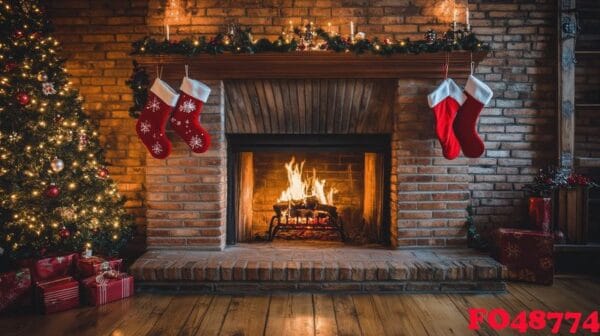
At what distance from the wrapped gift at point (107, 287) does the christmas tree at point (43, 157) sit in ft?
1.43

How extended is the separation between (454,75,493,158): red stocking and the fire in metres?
1.53

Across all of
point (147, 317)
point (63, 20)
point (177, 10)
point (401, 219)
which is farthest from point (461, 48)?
point (63, 20)

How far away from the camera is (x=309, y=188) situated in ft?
13.9

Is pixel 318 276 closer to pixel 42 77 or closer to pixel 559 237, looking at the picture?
pixel 559 237

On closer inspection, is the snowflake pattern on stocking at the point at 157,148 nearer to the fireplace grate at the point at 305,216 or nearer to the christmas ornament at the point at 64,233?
the christmas ornament at the point at 64,233

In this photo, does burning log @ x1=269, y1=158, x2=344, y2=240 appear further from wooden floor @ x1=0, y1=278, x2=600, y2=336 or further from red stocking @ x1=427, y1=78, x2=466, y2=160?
red stocking @ x1=427, y1=78, x2=466, y2=160

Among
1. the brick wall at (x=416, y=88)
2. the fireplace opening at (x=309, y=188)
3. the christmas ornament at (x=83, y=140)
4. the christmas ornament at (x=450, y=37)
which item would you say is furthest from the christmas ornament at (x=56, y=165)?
the christmas ornament at (x=450, y=37)

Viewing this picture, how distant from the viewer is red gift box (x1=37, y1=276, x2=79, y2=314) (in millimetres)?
2658

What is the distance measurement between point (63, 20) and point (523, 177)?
4626mm

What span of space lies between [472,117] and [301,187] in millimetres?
1855

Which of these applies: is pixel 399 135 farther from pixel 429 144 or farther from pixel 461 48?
pixel 461 48

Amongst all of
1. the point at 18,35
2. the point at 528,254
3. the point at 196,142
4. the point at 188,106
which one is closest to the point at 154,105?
the point at 188,106

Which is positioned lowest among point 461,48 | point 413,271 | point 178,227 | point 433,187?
point 413,271

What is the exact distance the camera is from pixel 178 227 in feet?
11.1
